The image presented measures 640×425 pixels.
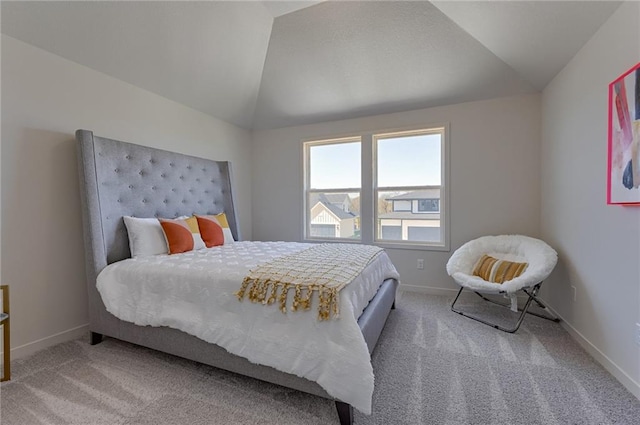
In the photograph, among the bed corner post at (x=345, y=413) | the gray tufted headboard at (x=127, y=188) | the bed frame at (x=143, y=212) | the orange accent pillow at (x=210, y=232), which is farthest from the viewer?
the orange accent pillow at (x=210, y=232)

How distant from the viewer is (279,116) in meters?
3.92

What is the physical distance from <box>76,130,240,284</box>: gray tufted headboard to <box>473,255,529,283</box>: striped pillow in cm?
283

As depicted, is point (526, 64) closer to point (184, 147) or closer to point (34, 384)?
point (184, 147)

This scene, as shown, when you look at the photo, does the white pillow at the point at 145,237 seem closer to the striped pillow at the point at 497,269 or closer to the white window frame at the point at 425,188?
the white window frame at the point at 425,188

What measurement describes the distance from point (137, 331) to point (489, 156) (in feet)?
12.5

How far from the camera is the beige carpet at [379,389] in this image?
1.41m

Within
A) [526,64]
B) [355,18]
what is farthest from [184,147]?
[526,64]

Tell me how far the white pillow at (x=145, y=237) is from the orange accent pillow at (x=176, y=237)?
0.06 metres

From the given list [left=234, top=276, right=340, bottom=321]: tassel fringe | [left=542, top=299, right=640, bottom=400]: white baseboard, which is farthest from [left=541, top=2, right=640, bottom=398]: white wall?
[left=234, top=276, right=340, bottom=321]: tassel fringe

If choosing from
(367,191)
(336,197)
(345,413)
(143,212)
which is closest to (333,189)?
(336,197)

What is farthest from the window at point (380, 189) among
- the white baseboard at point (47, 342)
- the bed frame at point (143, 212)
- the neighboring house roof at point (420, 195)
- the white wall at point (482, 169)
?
the white baseboard at point (47, 342)

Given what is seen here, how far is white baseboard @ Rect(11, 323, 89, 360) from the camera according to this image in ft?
6.40

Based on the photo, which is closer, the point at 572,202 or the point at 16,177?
the point at 16,177

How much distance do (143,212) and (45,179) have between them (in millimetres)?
713
